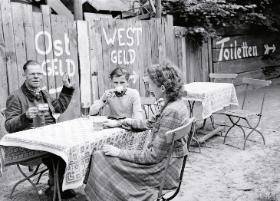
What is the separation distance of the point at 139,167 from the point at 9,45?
9.71ft

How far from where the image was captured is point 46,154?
398cm

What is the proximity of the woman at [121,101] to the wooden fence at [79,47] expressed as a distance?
1.40 metres

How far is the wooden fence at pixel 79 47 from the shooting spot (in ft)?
17.0

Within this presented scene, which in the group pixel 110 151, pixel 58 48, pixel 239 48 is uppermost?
pixel 239 48

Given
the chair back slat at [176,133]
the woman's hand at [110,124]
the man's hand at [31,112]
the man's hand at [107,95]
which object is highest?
the man's hand at [107,95]

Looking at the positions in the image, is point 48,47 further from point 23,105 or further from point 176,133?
point 176,133

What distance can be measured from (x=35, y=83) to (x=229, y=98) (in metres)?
3.90

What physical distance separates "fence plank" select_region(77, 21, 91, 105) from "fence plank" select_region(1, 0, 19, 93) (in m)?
1.29

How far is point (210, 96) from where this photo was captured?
6277 mm

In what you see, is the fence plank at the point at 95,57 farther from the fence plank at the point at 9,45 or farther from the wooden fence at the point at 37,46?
the fence plank at the point at 9,45

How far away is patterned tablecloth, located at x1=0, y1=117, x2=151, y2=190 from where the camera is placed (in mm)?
3248

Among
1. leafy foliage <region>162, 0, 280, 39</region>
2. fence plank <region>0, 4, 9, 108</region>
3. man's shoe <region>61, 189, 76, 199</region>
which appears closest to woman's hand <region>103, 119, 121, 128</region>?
man's shoe <region>61, 189, 76, 199</region>

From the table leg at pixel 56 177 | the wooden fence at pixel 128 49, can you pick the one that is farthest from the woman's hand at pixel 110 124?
the wooden fence at pixel 128 49

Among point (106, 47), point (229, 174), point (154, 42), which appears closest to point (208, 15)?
point (154, 42)
